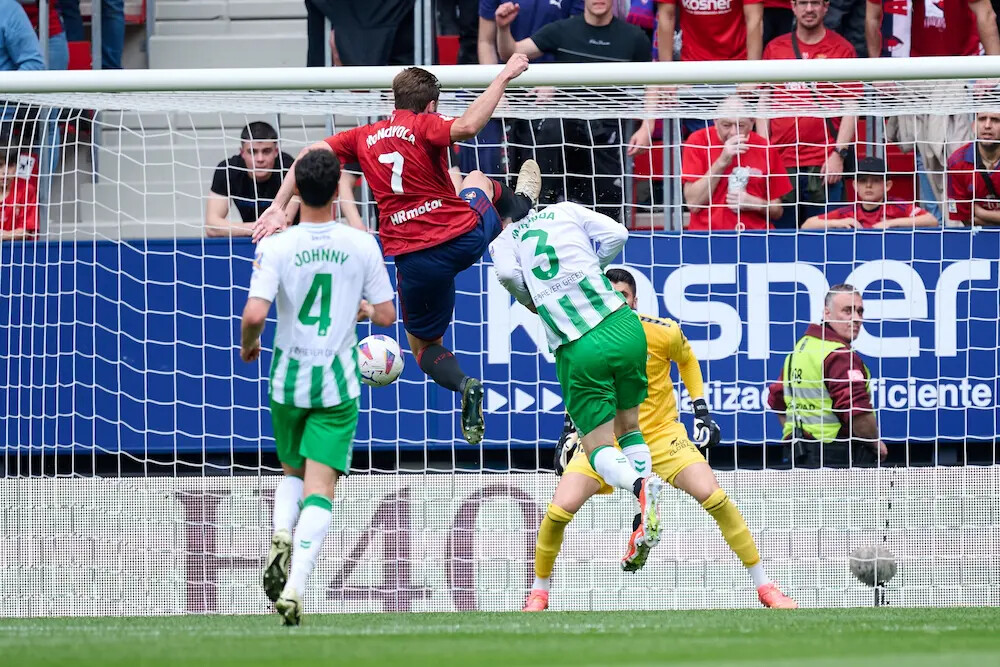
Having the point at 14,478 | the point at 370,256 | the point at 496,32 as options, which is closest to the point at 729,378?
the point at 496,32

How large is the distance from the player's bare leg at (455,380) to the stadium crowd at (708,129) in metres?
1.68

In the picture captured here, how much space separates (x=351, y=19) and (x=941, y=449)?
211 inches

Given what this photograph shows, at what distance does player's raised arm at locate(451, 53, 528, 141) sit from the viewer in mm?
7168

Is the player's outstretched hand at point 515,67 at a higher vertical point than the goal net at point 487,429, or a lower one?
higher

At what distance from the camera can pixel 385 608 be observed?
9.74m

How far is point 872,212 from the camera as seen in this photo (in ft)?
32.4

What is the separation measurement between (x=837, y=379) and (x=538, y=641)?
4.24 meters

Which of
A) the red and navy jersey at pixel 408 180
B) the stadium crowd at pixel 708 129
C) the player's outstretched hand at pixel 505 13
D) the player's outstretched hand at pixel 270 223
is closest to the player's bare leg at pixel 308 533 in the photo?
the player's outstretched hand at pixel 270 223

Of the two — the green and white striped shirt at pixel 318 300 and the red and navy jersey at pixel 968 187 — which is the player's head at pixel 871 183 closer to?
the red and navy jersey at pixel 968 187

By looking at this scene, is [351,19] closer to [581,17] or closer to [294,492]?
[581,17]

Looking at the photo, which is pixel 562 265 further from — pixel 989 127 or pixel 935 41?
pixel 935 41

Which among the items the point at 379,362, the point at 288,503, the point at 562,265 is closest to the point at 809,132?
the point at 562,265

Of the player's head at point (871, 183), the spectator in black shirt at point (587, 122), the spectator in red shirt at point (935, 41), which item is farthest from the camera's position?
the spectator in red shirt at point (935, 41)

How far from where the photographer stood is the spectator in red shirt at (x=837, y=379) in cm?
954
